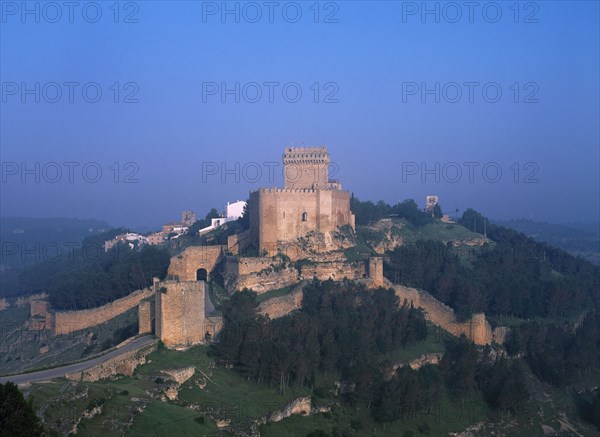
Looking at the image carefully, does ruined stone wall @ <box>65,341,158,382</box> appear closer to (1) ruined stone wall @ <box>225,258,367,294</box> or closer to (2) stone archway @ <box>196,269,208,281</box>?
(1) ruined stone wall @ <box>225,258,367,294</box>

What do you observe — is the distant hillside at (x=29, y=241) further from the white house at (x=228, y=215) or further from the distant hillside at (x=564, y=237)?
the distant hillside at (x=564, y=237)

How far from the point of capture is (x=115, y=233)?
8956cm

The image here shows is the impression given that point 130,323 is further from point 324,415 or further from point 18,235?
point 18,235

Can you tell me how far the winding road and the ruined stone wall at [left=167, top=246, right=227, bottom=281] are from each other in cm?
1166

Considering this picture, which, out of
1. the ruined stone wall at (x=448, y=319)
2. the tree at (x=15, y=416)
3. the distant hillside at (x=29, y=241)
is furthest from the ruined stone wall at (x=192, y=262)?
the distant hillside at (x=29, y=241)

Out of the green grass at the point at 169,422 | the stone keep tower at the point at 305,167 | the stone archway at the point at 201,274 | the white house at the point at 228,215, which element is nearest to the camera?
the green grass at the point at 169,422

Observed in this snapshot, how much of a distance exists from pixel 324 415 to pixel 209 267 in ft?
51.4

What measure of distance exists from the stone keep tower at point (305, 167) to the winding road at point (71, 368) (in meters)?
19.8

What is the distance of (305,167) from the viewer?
50.2 meters

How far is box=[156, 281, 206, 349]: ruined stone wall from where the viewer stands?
31.5 meters

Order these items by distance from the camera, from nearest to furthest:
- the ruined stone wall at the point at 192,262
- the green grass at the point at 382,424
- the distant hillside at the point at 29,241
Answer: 1. the green grass at the point at 382,424
2. the ruined stone wall at the point at 192,262
3. the distant hillside at the point at 29,241

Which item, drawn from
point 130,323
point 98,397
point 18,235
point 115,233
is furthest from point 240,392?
point 18,235

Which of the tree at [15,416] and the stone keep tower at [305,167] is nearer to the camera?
the tree at [15,416]

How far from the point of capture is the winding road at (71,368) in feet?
83.0
